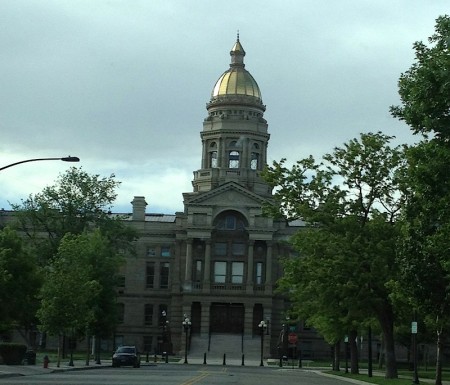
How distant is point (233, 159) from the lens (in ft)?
391

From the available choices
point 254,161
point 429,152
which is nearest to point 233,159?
point 254,161

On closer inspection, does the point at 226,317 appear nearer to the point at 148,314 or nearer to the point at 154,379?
the point at 148,314

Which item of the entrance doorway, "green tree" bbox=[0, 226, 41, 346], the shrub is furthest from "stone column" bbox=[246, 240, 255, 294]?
the shrub

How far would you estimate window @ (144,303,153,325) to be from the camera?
11694cm

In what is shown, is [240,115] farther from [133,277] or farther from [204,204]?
[133,277]

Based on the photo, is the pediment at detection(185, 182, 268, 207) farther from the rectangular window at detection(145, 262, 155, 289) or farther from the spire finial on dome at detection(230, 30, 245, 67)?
the spire finial on dome at detection(230, 30, 245, 67)

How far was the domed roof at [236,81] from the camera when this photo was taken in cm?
11831

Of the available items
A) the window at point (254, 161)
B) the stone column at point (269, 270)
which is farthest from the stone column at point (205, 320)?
the window at point (254, 161)

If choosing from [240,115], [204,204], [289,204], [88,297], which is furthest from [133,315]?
[289,204]

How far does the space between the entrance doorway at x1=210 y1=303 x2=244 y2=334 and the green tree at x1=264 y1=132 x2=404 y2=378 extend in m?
57.5

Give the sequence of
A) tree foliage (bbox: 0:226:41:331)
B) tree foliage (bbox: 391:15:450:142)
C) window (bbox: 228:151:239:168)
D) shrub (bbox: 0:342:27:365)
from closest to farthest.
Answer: tree foliage (bbox: 391:15:450:142) < shrub (bbox: 0:342:27:365) < tree foliage (bbox: 0:226:41:331) < window (bbox: 228:151:239:168)

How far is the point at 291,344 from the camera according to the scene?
106 m

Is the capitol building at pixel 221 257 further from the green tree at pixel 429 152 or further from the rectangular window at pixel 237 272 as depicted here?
the green tree at pixel 429 152

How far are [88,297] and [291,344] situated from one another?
4618 centimetres
